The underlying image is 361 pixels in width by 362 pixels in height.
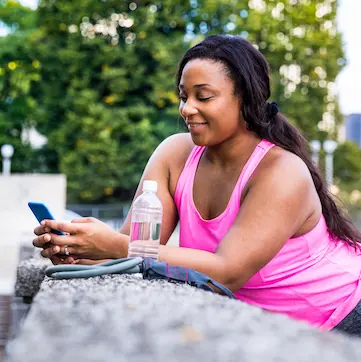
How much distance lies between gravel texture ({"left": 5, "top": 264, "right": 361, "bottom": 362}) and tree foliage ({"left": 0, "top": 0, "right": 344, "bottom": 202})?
2487 cm

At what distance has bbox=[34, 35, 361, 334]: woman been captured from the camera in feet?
Answer: 7.73

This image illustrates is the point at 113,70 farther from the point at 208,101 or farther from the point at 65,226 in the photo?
the point at 65,226

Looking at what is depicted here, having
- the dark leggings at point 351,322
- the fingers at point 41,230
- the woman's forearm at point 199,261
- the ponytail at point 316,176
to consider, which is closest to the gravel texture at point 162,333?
the woman's forearm at point 199,261

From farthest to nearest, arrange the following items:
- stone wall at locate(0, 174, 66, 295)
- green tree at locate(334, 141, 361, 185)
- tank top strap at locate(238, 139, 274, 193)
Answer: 1. green tree at locate(334, 141, 361, 185)
2. stone wall at locate(0, 174, 66, 295)
3. tank top strap at locate(238, 139, 274, 193)

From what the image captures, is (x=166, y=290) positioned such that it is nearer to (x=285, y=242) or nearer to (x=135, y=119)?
(x=285, y=242)

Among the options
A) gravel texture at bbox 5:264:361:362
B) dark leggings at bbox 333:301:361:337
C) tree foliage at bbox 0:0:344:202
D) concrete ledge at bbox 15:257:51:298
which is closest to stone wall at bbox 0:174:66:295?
concrete ledge at bbox 15:257:51:298

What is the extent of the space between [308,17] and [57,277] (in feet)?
91.8

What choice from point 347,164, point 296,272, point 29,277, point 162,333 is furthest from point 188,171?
point 347,164

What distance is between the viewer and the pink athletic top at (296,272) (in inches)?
102

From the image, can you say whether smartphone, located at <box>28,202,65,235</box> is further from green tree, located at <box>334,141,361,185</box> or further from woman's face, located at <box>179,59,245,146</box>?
green tree, located at <box>334,141,361,185</box>

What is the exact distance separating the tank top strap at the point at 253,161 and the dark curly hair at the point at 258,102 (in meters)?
0.07

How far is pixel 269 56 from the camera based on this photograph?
93.2 feet

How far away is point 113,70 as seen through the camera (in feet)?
87.7

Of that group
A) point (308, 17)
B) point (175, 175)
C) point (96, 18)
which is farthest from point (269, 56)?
point (175, 175)
